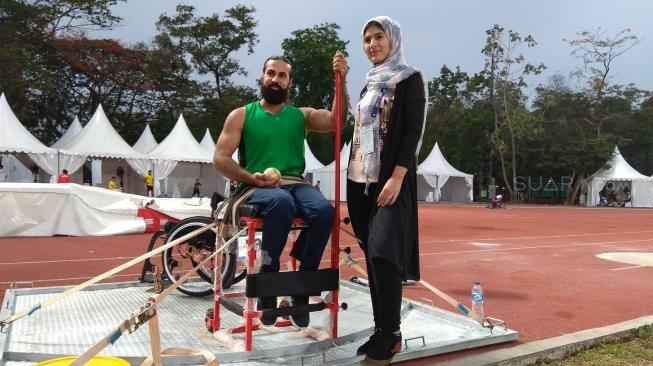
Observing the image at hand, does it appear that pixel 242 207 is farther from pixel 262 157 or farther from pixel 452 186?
pixel 452 186

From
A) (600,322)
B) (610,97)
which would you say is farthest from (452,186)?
(600,322)

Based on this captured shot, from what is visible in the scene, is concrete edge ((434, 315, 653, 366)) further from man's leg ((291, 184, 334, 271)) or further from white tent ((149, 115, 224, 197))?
white tent ((149, 115, 224, 197))

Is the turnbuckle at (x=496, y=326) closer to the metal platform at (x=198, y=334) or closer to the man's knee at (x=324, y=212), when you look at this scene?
the metal platform at (x=198, y=334)

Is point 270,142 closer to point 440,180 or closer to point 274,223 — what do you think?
point 274,223

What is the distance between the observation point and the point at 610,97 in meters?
47.0

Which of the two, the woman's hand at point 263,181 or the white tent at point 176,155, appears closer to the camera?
the woman's hand at point 263,181

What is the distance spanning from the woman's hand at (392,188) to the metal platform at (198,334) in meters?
0.95

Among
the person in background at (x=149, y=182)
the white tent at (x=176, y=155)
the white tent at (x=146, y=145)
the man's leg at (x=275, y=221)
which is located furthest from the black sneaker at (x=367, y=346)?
the white tent at (x=146, y=145)

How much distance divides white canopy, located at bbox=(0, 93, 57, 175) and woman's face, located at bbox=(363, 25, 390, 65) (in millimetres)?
20953

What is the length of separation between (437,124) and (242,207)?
48.2 meters

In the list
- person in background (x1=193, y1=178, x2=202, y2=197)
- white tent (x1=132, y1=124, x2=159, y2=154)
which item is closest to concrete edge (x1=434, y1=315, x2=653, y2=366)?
person in background (x1=193, y1=178, x2=202, y2=197)

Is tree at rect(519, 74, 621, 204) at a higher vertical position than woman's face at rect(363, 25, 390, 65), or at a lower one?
higher

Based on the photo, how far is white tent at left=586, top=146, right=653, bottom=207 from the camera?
1500 inches

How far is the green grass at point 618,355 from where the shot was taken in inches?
141
